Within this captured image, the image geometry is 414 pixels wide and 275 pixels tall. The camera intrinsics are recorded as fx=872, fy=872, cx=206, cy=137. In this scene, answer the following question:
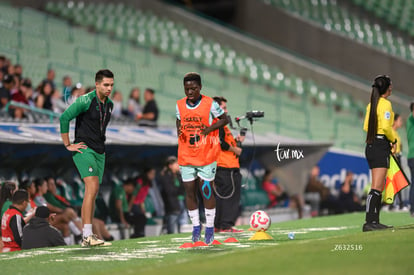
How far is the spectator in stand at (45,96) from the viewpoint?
17.2 m

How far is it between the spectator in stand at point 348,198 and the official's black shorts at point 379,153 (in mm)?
8918

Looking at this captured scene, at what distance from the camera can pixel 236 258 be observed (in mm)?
8102

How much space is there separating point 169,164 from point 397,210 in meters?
5.12

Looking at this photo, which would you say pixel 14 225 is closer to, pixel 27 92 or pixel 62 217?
pixel 62 217

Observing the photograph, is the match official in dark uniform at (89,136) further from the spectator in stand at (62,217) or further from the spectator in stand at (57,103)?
the spectator in stand at (57,103)

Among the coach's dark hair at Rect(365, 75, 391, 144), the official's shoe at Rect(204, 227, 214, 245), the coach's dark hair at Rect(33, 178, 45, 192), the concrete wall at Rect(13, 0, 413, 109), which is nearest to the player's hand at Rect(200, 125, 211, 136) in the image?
the official's shoe at Rect(204, 227, 214, 245)

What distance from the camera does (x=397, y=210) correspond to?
18328mm

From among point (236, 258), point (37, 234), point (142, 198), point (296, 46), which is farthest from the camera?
point (296, 46)

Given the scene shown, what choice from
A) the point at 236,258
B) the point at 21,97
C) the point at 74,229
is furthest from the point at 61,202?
the point at 236,258

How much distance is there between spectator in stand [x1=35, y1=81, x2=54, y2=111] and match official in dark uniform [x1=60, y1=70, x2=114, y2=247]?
6974 mm

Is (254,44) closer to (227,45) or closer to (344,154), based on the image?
(227,45)

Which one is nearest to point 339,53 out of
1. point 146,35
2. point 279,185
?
point 146,35

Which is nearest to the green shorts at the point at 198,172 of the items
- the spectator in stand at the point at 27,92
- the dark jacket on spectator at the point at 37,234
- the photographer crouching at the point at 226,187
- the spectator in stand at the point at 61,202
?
the dark jacket on spectator at the point at 37,234

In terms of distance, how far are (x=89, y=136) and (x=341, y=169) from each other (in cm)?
1274
